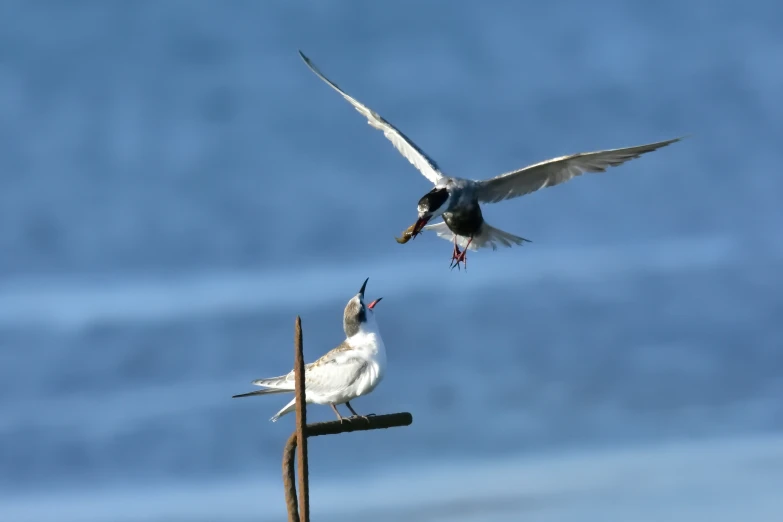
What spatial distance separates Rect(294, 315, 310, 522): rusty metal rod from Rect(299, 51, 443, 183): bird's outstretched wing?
12803 mm

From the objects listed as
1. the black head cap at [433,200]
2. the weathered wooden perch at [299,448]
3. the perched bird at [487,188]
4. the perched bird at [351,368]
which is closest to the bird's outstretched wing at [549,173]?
the perched bird at [487,188]

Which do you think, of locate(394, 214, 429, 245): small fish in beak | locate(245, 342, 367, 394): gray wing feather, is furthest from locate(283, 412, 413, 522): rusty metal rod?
locate(394, 214, 429, 245): small fish in beak

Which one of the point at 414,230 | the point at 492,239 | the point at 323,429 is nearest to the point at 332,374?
the point at 414,230

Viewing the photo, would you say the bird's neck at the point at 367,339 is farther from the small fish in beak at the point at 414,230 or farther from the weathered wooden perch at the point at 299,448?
the weathered wooden perch at the point at 299,448

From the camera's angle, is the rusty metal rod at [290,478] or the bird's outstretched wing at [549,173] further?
the bird's outstretched wing at [549,173]

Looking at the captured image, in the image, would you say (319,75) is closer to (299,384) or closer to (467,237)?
(467,237)

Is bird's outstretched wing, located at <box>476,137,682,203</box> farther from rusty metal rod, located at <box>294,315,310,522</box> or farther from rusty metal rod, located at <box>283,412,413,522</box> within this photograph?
rusty metal rod, located at <box>294,315,310,522</box>

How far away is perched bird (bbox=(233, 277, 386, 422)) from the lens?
20766 mm

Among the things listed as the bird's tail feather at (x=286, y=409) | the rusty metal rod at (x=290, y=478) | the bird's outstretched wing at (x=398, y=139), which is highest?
the bird's outstretched wing at (x=398, y=139)

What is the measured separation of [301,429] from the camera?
13250 millimetres

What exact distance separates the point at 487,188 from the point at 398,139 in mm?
2813

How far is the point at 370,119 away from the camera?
2802 centimetres

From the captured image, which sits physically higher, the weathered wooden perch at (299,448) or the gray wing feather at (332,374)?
the gray wing feather at (332,374)

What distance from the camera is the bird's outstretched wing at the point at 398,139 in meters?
26.4
